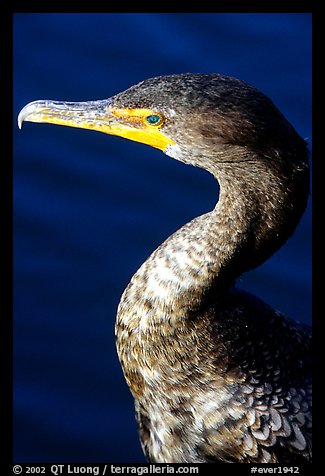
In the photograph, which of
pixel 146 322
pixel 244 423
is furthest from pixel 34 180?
pixel 244 423

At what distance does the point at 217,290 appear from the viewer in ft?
13.4

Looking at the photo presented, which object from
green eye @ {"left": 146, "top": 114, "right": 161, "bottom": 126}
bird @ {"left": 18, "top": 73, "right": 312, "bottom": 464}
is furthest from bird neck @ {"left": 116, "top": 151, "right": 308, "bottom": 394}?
green eye @ {"left": 146, "top": 114, "right": 161, "bottom": 126}

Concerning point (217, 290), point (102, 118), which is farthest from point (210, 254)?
point (102, 118)

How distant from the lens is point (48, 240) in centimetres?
575

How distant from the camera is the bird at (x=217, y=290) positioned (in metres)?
3.79

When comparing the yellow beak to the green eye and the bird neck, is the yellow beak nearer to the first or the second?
the green eye

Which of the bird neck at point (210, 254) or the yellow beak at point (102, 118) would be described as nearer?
the bird neck at point (210, 254)

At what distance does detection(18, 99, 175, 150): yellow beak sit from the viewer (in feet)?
13.2

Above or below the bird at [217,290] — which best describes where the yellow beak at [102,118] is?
above

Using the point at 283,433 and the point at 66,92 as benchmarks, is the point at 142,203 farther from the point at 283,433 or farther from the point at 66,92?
the point at 283,433

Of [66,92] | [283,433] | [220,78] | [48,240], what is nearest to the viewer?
[220,78]

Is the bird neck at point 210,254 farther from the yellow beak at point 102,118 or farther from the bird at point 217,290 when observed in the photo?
the yellow beak at point 102,118

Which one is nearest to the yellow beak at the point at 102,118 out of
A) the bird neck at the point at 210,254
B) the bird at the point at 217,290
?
the bird at the point at 217,290

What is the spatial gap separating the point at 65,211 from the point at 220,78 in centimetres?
228
